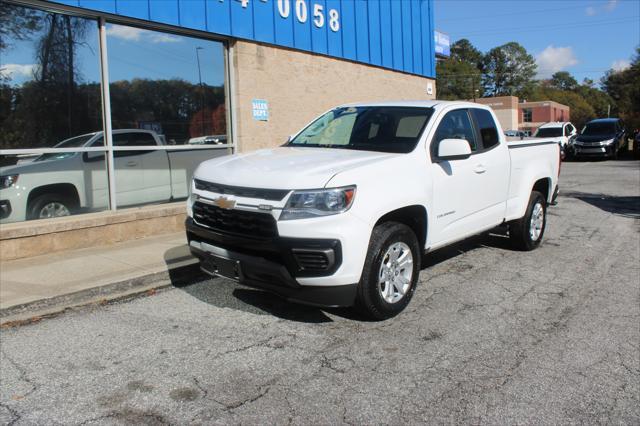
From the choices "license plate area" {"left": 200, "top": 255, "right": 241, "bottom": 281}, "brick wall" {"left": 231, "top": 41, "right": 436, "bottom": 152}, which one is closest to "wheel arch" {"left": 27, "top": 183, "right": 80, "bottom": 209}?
"brick wall" {"left": 231, "top": 41, "right": 436, "bottom": 152}

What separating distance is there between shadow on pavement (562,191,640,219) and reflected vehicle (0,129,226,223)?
326 inches

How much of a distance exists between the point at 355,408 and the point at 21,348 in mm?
2761

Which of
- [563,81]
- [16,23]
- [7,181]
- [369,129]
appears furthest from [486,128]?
[563,81]

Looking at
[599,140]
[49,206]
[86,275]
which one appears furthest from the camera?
[599,140]

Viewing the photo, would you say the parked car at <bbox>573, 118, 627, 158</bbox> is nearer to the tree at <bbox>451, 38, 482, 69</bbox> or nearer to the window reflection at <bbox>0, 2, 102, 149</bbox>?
the window reflection at <bbox>0, 2, 102, 149</bbox>

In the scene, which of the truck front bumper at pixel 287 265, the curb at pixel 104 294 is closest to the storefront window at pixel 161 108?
the curb at pixel 104 294

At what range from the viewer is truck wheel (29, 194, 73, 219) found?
7359 mm

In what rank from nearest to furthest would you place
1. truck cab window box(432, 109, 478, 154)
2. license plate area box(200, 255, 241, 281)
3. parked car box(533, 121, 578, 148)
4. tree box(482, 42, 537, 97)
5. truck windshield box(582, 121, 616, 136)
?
license plate area box(200, 255, 241, 281) < truck cab window box(432, 109, 478, 154) < truck windshield box(582, 121, 616, 136) < parked car box(533, 121, 578, 148) < tree box(482, 42, 537, 97)

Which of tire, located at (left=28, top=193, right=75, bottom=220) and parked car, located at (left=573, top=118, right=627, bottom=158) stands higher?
parked car, located at (left=573, top=118, right=627, bottom=158)

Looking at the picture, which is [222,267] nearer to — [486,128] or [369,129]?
[369,129]

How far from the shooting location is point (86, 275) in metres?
6.04

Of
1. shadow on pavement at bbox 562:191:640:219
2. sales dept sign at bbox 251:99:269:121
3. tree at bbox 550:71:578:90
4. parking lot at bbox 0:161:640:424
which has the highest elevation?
tree at bbox 550:71:578:90

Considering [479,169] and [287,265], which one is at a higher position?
[479,169]

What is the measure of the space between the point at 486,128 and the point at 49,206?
19.1 ft
